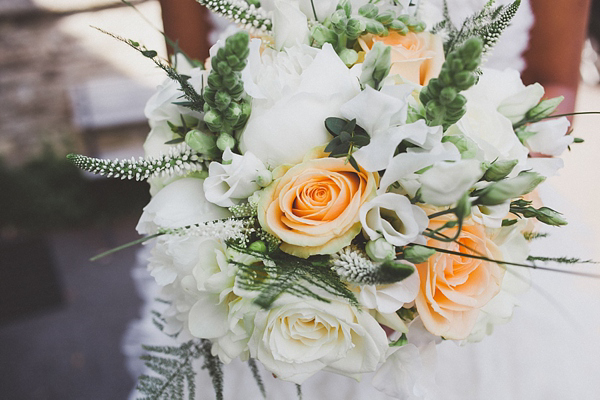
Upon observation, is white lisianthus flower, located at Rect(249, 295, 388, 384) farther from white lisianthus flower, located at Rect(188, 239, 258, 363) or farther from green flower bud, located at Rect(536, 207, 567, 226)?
green flower bud, located at Rect(536, 207, 567, 226)

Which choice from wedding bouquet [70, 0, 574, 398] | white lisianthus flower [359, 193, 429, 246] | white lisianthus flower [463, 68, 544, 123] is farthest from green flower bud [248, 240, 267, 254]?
white lisianthus flower [463, 68, 544, 123]

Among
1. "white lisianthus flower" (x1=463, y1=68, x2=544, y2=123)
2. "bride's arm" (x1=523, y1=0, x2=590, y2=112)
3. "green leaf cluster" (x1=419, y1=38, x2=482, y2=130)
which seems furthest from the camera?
"bride's arm" (x1=523, y1=0, x2=590, y2=112)

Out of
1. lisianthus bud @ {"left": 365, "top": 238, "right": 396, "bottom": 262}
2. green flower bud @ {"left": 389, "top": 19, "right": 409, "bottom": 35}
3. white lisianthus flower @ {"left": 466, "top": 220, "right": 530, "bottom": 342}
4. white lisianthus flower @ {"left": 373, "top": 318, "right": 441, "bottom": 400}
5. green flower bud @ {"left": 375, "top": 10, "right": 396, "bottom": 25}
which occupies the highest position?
green flower bud @ {"left": 375, "top": 10, "right": 396, "bottom": 25}

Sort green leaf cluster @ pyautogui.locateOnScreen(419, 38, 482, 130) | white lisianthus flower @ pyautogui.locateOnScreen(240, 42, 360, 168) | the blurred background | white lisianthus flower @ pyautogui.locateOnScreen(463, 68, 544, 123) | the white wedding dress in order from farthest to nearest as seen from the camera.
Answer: the blurred background
the white wedding dress
white lisianthus flower @ pyautogui.locateOnScreen(463, 68, 544, 123)
white lisianthus flower @ pyautogui.locateOnScreen(240, 42, 360, 168)
green leaf cluster @ pyautogui.locateOnScreen(419, 38, 482, 130)

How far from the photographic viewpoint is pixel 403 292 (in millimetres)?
525

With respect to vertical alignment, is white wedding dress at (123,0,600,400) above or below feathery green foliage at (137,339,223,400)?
below

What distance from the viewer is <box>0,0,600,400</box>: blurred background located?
183cm

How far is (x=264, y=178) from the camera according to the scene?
0.54 m

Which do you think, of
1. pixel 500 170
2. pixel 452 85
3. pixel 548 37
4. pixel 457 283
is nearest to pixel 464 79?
pixel 452 85

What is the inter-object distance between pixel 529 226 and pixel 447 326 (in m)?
0.20

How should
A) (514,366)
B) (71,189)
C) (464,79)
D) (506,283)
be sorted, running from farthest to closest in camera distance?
(71,189) < (514,366) < (506,283) < (464,79)

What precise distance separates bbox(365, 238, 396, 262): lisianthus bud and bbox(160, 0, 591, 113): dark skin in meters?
0.83

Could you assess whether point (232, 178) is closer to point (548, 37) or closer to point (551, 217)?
point (551, 217)

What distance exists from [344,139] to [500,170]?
17cm
